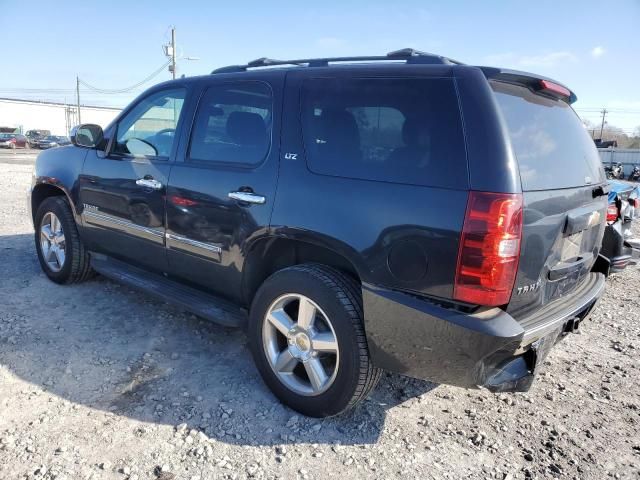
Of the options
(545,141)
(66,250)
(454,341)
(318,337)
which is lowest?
(66,250)

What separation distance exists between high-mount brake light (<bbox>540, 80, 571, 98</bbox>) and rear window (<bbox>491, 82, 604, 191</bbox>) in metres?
0.05

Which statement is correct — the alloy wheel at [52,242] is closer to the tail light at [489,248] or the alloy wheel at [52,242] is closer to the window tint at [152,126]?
the window tint at [152,126]

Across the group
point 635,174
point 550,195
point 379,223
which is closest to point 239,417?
point 379,223

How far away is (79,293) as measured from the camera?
4465 millimetres

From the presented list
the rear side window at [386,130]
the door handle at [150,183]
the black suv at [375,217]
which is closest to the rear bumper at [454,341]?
the black suv at [375,217]

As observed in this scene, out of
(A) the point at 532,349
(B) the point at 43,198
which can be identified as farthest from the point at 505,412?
(B) the point at 43,198

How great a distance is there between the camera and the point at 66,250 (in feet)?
14.8

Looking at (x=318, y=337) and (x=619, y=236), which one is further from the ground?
(x=619, y=236)

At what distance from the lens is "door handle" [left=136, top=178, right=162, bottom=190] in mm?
3469

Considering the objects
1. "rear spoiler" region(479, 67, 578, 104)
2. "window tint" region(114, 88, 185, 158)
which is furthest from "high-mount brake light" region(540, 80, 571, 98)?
"window tint" region(114, 88, 185, 158)

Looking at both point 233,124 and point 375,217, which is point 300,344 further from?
point 233,124

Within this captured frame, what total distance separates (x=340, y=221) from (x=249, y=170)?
785 mm

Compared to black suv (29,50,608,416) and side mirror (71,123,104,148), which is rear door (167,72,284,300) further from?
side mirror (71,123,104,148)

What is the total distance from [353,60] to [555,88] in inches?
44.4
